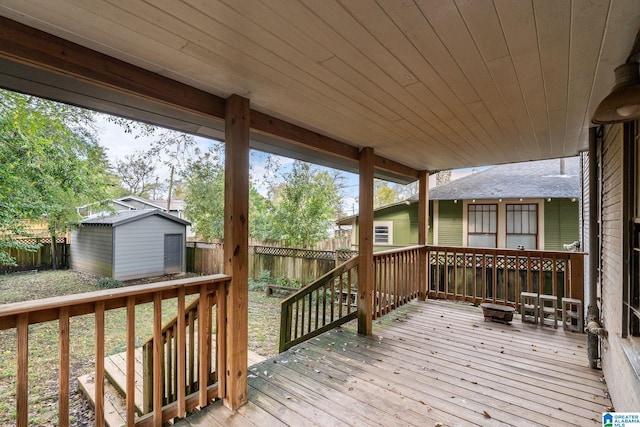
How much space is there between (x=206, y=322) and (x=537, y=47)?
2798 millimetres

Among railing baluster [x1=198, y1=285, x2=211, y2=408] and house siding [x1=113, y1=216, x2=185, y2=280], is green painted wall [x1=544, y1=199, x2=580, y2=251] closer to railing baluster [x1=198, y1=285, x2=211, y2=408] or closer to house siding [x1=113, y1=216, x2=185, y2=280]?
railing baluster [x1=198, y1=285, x2=211, y2=408]

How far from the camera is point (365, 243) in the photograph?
152 inches

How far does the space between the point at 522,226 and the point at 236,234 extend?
985 cm

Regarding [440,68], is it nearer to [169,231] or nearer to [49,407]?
[49,407]

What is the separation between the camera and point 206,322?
7.32 feet

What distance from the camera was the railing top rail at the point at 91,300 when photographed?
142 centimetres

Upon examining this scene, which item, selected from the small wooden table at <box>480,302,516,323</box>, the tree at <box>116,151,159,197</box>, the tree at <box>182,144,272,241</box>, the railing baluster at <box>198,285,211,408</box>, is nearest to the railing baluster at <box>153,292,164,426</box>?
the railing baluster at <box>198,285,211,408</box>

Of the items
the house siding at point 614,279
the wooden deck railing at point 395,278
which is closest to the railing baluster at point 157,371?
the house siding at point 614,279

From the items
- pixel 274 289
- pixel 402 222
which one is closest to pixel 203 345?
pixel 274 289

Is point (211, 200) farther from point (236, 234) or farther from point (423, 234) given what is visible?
point (236, 234)

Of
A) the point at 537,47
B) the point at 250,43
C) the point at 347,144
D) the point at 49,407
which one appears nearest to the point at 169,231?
the point at 49,407

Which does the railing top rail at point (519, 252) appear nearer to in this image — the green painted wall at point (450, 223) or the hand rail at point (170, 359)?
the hand rail at point (170, 359)

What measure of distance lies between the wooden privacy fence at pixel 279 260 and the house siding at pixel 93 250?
2653 millimetres

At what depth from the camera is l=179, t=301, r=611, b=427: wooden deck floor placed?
7.04 ft
